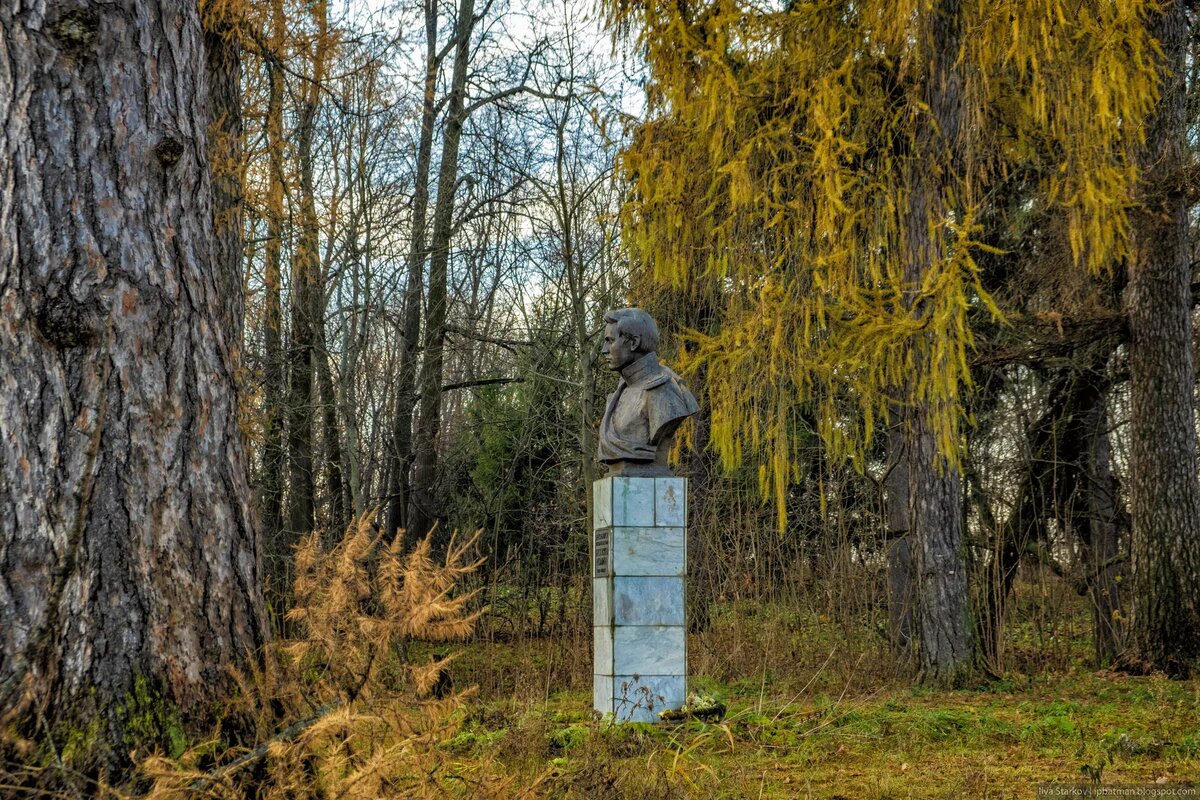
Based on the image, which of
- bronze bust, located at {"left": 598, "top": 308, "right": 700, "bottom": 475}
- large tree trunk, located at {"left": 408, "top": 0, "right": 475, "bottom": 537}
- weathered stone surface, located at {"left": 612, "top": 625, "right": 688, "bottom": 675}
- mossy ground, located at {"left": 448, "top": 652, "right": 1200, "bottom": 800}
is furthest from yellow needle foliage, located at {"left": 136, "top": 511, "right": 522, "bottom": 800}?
large tree trunk, located at {"left": 408, "top": 0, "right": 475, "bottom": 537}

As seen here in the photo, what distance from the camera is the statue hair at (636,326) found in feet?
24.2

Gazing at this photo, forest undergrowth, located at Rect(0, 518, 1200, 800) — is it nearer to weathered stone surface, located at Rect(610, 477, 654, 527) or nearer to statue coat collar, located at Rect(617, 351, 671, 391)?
weathered stone surface, located at Rect(610, 477, 654, 527)

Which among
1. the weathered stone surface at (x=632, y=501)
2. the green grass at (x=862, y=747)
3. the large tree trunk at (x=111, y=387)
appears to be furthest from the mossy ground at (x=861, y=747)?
the large tree trunk at (x=111, y=387)

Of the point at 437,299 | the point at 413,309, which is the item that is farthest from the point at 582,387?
the point at 437,299

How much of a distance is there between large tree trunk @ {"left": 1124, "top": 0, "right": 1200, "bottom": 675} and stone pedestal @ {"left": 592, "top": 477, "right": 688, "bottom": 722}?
15.7 ft

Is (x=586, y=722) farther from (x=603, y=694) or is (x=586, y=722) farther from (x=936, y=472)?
(x=936, y=472)

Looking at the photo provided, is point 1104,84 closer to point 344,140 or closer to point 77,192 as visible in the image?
point 344,140

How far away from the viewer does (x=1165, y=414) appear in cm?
943

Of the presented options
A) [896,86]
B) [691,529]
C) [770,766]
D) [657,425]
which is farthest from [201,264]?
[691,529]

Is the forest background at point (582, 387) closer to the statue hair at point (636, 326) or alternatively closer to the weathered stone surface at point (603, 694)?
the weathered stone surface at point (603, 694)

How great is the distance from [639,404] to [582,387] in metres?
3.53

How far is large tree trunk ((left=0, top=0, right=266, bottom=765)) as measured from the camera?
2.65m

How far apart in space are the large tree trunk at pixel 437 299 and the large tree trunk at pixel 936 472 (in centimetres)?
560

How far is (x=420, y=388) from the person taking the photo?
13.0 meters
